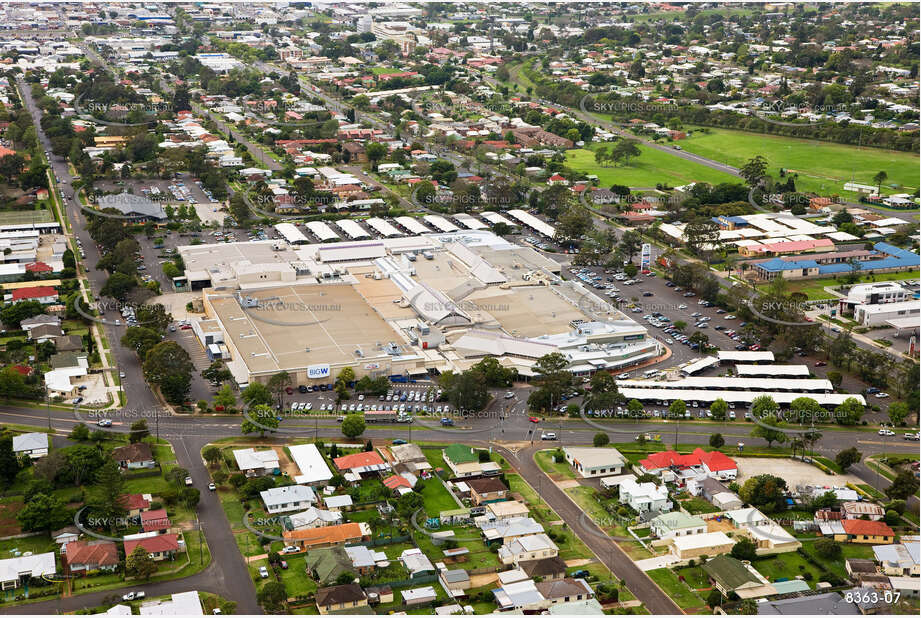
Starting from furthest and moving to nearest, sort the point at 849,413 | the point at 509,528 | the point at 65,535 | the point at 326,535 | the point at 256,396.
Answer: the point at 256,396, the point at 849,413, the point at 509,528, the point at 326,535, the point at 65,535

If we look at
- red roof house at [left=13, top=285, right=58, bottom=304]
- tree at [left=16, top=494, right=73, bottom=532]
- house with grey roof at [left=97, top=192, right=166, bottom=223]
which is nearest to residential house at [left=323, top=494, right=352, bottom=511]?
tree at [left=16, top=494, right=73, bottom=532]

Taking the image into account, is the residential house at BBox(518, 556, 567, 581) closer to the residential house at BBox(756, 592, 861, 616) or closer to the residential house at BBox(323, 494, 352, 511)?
the residential house at BBox(756, 592, 861, 616)

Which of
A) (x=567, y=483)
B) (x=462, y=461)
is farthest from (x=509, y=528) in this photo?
A: (x=462, y=461)

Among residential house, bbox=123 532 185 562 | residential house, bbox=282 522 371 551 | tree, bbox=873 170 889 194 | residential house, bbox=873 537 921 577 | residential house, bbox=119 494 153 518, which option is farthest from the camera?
tree, bbox=873 170 889 194

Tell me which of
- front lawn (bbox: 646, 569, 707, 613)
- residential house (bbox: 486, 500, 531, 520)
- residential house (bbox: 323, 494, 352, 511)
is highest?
front lawn (bbox: 646, 569, 707, 613)

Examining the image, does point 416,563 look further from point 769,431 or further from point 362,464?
point 769,431

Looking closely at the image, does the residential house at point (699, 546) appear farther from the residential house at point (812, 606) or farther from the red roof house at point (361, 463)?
the red roof house at point (361, 463)
